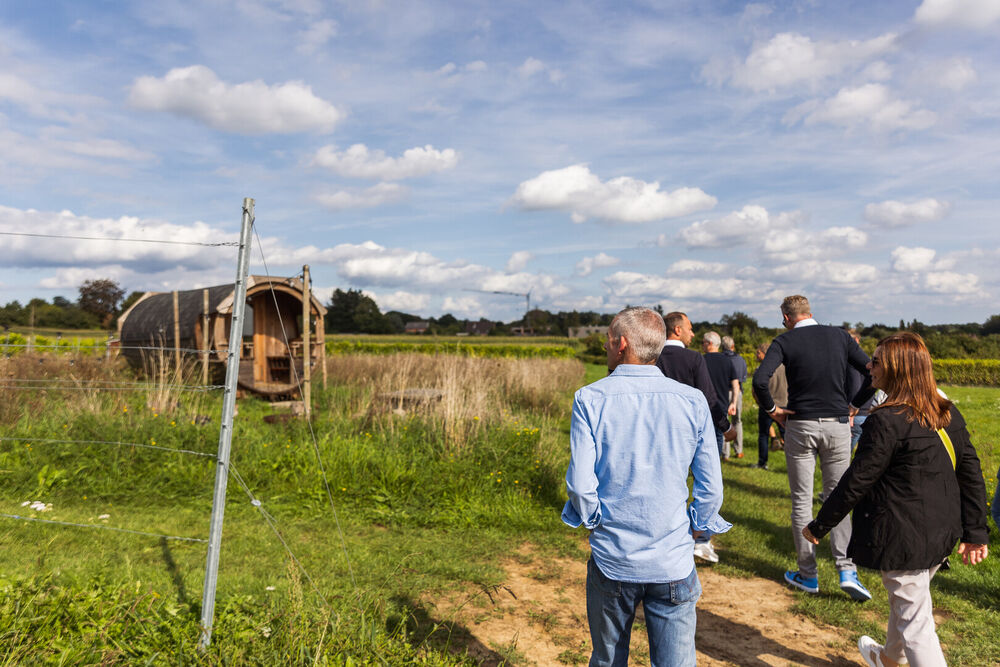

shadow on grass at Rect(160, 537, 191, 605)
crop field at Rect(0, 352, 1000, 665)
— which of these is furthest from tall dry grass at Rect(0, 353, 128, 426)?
shadow on grass at Rect(160, 537, 191, 605)

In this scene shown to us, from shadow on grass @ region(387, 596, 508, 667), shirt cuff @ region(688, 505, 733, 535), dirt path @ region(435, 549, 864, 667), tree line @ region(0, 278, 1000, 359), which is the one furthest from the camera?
tree line @ region(0, 278, 1000, 359)

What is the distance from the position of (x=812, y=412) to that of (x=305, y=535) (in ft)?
14.3

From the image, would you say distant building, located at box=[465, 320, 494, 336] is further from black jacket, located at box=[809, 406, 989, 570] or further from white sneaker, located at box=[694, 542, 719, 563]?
black jacket, located at box=[809, 406, 989, 570]

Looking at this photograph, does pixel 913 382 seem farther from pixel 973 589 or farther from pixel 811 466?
Result: pixel 973 589

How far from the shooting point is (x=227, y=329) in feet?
53.0

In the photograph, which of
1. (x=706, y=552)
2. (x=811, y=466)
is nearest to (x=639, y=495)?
(x=811, y=466)

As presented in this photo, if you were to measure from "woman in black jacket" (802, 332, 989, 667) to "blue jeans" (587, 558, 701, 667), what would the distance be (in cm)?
120

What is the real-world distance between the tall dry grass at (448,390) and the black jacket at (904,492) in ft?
16.6

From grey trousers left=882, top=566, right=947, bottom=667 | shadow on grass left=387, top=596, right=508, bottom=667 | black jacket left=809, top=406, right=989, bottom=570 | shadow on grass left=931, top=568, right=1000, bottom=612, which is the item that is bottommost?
shadow on grass left=931, top=568, right=1000, bottom=612

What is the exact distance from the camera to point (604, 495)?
2346 millimetres

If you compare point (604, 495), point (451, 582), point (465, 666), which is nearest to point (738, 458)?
point (451, 582)

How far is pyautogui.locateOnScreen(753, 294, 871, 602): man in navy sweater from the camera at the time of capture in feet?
14.8

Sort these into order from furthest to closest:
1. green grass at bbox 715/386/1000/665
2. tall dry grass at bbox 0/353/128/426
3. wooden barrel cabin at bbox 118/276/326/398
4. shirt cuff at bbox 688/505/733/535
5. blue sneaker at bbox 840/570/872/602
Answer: wooden barrel cabin at bbox 118/276/326/398 → tall dry grass at bbox 0/353/128/426 → blue sneaker at bbox 840/570/872/602 → green grass at bbox 715/386/1000/665 → shirt cuff at bbox 688/505/733/535

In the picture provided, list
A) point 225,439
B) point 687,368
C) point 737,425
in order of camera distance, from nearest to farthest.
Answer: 1. point 225,439
2. point 687,368
3. point 737,425
